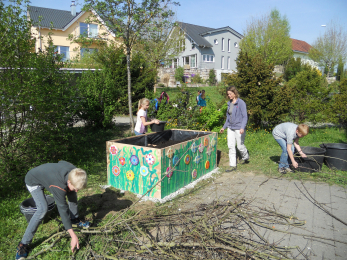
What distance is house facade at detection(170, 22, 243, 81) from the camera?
34.4 metres

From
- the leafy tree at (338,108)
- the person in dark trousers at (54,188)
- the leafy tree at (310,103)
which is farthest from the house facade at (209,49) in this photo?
the person in dark trousers at (54,188)

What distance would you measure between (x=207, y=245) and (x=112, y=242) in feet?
3.99

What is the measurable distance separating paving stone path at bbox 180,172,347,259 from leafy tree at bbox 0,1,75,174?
121 inches

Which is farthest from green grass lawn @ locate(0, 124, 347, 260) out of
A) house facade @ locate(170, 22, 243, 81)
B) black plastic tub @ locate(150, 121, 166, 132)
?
house facade @ locate(170, 22, 243, 81)

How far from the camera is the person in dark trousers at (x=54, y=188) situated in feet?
9.66

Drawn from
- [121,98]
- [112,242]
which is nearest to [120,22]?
[121,98]

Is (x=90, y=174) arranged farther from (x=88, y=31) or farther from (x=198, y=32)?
(x=198, y=32)

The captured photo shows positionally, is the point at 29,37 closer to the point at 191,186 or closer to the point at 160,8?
the point at 191,186

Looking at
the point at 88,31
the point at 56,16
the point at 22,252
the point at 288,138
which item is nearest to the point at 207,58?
the point at 56,16

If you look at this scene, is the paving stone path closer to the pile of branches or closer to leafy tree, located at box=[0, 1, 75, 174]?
the pile of branches

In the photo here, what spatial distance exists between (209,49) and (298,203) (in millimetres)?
33371

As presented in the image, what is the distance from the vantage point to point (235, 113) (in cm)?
613

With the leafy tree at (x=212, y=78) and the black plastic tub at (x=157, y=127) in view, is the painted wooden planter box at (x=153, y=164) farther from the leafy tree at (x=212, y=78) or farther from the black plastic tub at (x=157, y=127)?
the leafy tree at (x=212, y=78)

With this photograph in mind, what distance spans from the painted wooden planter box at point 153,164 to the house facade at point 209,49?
28491 mm
